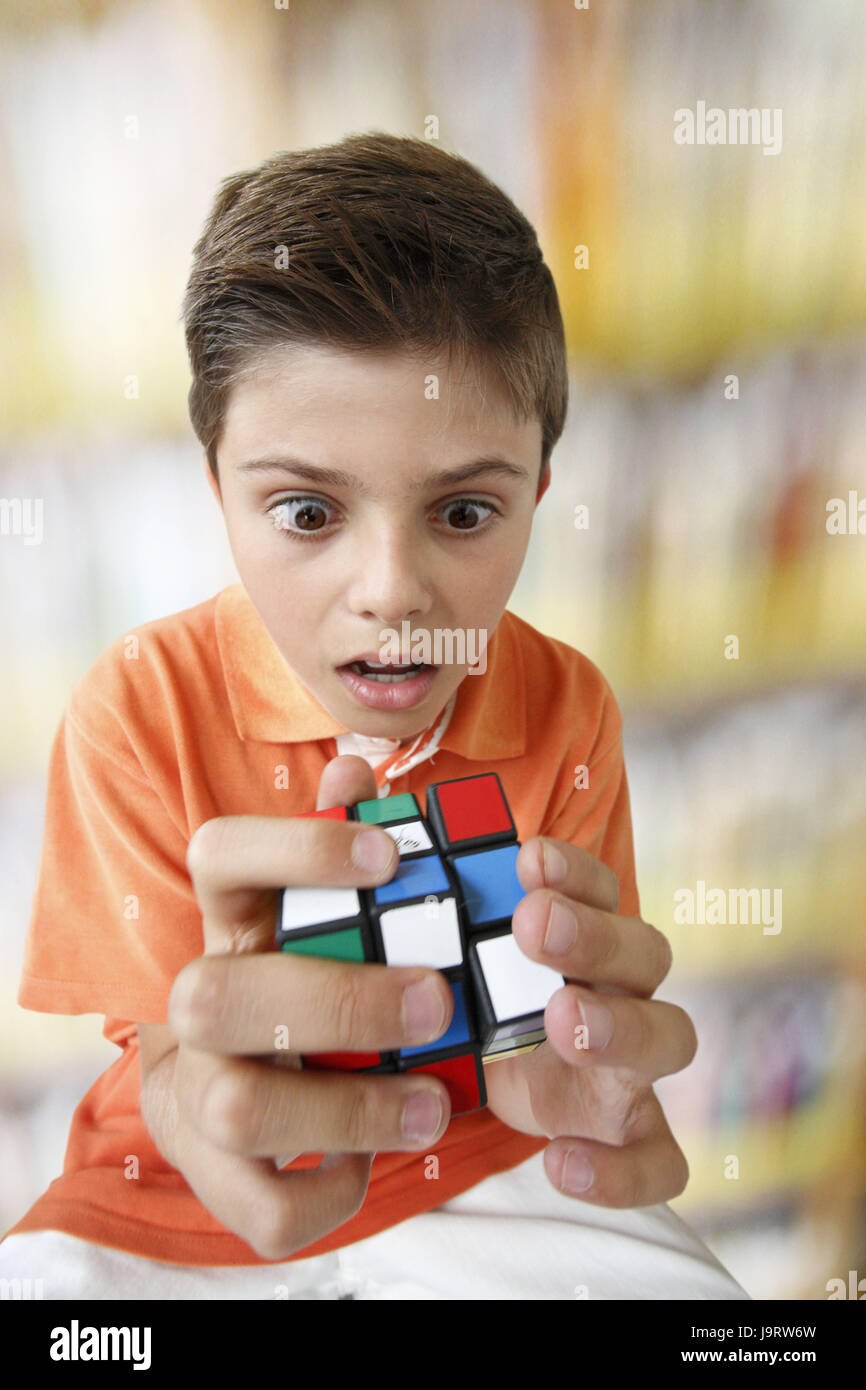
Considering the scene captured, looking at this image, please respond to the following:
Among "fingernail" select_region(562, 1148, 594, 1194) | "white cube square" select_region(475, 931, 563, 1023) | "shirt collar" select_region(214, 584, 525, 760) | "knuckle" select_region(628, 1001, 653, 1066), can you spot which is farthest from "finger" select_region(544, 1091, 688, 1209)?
"shirt collar" select_region(214, 584, 525, 760)

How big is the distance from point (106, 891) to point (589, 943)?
0.37 meters

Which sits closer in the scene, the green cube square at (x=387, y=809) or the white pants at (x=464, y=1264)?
the green cube square at (x=387, y=809)

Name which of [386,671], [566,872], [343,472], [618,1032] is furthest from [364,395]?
[618,1032]

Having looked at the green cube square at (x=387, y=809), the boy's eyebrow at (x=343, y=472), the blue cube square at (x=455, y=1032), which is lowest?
the blue cube square at (x=455, y=1032)

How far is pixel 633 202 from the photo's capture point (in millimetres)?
607

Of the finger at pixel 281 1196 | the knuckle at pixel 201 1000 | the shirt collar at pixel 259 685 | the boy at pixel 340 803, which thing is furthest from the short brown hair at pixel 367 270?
the finger at pixel 281 1196

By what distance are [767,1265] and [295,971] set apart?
2.31 ft

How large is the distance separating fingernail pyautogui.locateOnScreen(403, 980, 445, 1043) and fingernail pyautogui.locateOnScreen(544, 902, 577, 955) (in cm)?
6

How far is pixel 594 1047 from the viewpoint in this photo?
46cm

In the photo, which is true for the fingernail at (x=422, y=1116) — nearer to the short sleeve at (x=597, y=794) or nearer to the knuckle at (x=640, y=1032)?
the knuckle at (x=640, y=1032)

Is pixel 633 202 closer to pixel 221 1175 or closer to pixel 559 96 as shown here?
pixel 559 96

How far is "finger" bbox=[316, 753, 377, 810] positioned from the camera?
1.70ft

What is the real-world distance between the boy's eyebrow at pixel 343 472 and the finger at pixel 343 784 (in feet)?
0.53

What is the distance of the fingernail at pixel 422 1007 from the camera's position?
1.33 ft
